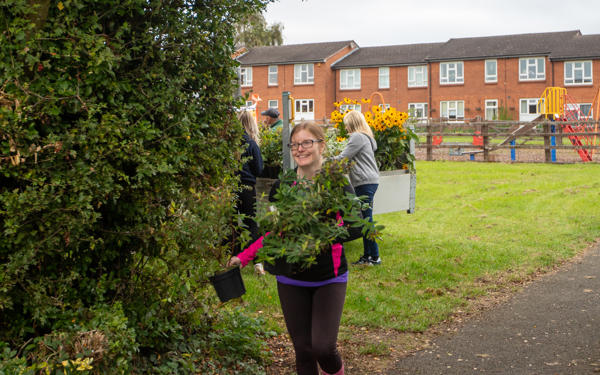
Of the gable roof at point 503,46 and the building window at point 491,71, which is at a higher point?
the gable roof at point 503,46

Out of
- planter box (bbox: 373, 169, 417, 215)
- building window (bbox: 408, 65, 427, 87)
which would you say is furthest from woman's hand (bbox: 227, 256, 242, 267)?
building window (bbox: 408, 65, 427, 87)

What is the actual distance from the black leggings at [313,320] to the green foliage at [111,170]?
0.50m

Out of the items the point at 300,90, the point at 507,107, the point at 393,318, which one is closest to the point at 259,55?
the point at 300,90

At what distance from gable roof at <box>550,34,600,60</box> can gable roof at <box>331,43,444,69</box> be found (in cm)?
1020

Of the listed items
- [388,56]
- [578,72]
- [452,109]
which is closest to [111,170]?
[578,72]

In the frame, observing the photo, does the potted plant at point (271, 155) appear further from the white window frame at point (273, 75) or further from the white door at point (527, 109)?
the white window frame at point (273, 75)

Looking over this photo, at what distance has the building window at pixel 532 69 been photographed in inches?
1938

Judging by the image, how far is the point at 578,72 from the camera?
48.0 meters

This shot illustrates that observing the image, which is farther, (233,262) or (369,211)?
(369,211)

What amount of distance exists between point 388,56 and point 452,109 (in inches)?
292

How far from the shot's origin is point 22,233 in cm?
288

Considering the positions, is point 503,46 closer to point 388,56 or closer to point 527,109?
point 527,109

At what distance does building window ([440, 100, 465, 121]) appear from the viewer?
52.2 metres

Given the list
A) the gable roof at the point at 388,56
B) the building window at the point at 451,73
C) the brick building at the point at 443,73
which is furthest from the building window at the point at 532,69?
the gable roof at the point at 388,56
